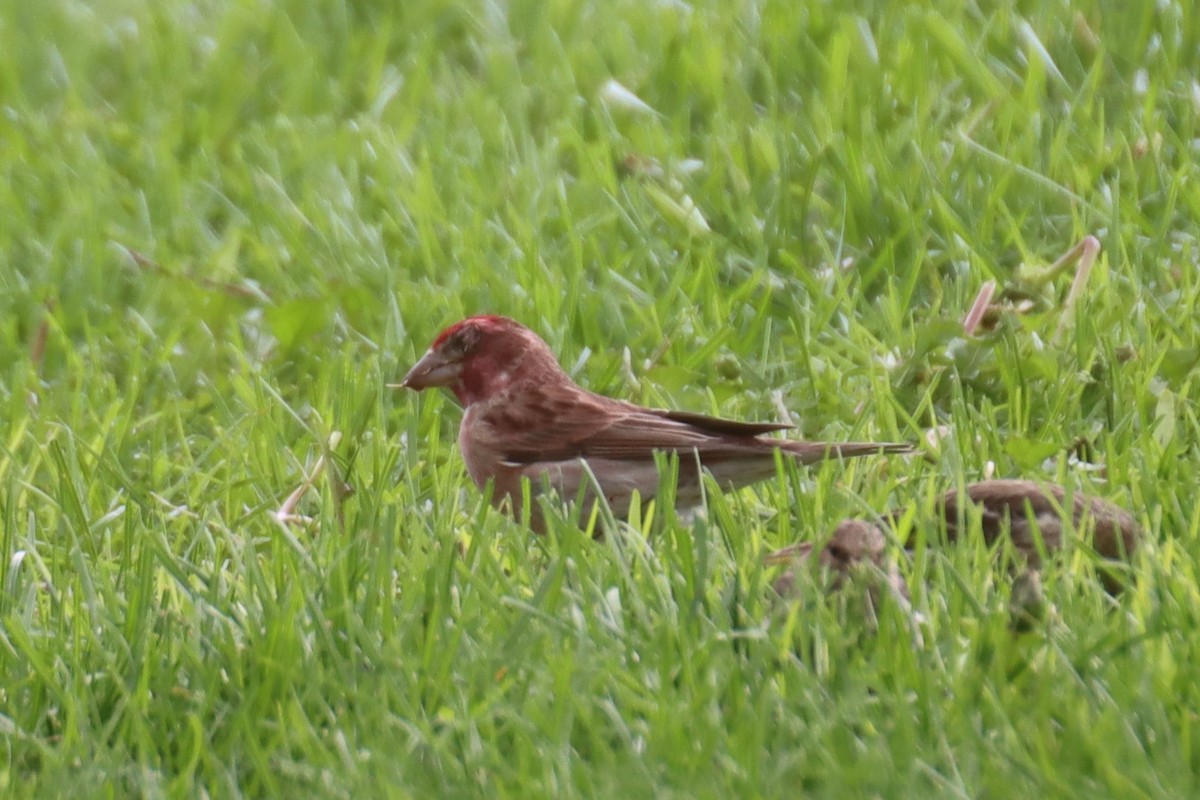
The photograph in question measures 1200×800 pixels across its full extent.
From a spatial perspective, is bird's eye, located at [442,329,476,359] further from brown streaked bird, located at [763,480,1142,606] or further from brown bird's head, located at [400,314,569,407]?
brown streaked bird, located at [763,480,1142,606]

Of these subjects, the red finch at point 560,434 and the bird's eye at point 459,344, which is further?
the bird's eye at point 459,344

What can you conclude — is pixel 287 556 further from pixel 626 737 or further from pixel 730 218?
pixel 730 218

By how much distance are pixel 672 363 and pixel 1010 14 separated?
8.00ft

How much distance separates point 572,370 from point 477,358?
21.6 inches

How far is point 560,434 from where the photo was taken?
514 cm

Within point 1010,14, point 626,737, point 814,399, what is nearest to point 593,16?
point 1010,14

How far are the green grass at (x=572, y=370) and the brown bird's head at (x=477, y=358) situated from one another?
0.67ft

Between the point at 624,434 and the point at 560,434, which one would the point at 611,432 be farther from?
the point at 560,434

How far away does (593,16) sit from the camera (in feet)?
27.2

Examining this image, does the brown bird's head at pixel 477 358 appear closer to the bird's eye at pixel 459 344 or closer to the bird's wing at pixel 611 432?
the bird's eye at pixel 459 344

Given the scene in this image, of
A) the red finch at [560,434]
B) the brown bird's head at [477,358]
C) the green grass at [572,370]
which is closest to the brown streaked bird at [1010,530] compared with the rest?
the green grass at [572,370]

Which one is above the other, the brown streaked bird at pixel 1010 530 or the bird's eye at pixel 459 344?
the brown streaked bird at pixel 1010 530

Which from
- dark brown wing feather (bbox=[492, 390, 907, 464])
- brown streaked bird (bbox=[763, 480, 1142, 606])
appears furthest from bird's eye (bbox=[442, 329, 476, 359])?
brown streaked bird (bbox=[763, 480, 1142, 606])

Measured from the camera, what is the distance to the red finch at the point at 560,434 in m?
4.81
